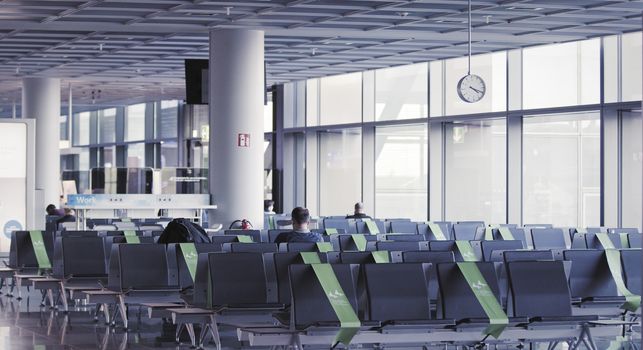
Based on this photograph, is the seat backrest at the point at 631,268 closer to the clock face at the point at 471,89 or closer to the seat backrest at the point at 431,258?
the seat backrest at the point at 431,258

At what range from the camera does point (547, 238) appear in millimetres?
18375

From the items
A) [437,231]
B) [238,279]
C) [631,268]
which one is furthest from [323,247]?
[437,231]

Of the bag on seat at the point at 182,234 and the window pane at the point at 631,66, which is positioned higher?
the window pane at the point at 631,66

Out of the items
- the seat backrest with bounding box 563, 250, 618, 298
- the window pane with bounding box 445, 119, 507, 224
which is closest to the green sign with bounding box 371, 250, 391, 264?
the seat backrest with bounding box 563, 250, 618, 298

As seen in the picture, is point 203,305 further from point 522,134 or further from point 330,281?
point 522,134

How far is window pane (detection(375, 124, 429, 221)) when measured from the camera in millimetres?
33219

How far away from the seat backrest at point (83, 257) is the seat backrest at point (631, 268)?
254 inches

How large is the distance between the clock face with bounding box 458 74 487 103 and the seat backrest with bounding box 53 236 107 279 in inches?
325

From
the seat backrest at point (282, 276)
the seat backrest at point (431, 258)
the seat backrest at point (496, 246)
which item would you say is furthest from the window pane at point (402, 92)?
the seat backrest at point (282, 276)

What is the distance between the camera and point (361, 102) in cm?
3544

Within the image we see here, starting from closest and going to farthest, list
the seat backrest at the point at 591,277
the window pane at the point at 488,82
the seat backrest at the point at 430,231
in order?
the seat backrest at the point at 591,277
the seat backrest at the point at 430,231
the window pane at the point at 488,82

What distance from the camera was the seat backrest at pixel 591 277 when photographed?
518 inches

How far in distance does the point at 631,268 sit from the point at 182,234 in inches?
212

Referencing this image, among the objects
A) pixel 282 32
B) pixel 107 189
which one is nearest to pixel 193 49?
pixel 282 32
